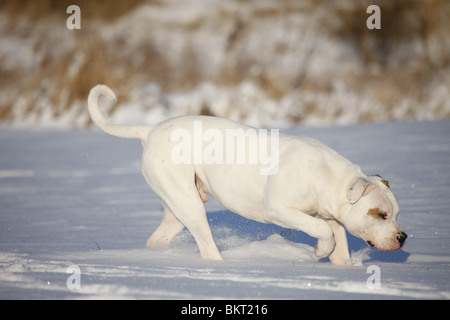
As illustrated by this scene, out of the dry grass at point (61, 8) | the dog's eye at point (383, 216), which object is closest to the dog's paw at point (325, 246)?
the dog's eye at point (383, 216)

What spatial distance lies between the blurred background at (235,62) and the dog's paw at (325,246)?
10665 millimetres

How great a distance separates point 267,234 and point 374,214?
4.71ft

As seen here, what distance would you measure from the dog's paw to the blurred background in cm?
1066

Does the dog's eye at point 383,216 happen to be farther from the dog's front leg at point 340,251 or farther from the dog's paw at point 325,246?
the dog's front leg at point 340,251

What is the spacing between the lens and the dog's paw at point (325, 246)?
4.29 metres

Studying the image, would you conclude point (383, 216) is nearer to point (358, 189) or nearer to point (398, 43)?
point (358, 189)

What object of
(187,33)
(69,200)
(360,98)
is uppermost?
(187,33)

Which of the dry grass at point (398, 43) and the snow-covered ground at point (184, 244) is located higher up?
the dry grass at point (398, 43)

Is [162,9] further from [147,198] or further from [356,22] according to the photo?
[147,198]

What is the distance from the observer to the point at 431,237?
515cm

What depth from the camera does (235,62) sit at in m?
17.5

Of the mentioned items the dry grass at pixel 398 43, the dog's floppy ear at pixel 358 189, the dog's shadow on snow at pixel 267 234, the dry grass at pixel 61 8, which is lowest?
the dog's shadow on snow at pixel 267 234
